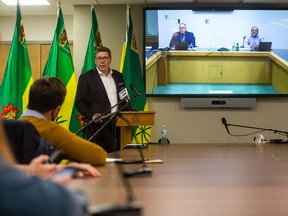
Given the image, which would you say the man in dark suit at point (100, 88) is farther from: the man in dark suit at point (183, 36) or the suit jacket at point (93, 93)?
the man in dark suit at point (183, 36)

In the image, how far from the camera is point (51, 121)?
6.48 feet

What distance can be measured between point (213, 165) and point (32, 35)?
16.8 feet

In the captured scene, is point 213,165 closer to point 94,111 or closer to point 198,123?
point 94,111

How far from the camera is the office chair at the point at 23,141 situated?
1714 millimetres

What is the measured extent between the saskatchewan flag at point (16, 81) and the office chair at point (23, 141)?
302 cm

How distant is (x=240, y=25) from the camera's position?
5.31 metres

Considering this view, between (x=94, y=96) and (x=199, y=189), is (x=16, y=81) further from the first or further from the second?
(x=199, y=189)

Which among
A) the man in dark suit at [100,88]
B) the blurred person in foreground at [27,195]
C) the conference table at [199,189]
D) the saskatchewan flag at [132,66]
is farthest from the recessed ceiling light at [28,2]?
the blurred person in foreground at [27,195]

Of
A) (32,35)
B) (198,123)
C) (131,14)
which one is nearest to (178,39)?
(131,14)

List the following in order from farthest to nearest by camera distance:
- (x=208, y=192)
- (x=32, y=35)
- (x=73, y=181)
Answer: (x=32, y=35) → (x=73, y=181) → (x=208, y=192)

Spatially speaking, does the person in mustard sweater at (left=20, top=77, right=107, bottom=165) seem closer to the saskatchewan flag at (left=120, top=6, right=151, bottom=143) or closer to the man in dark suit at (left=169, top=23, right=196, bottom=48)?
the saskatchewan flag at (left=120, top=6, right=151, bottom=143)

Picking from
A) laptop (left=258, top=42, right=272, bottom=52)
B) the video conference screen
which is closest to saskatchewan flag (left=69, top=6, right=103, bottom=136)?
the video conference screen

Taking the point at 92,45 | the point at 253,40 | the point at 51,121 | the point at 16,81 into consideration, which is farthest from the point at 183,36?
the point at 51,121

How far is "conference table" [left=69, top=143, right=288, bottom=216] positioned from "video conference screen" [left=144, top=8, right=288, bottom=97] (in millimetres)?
3332
